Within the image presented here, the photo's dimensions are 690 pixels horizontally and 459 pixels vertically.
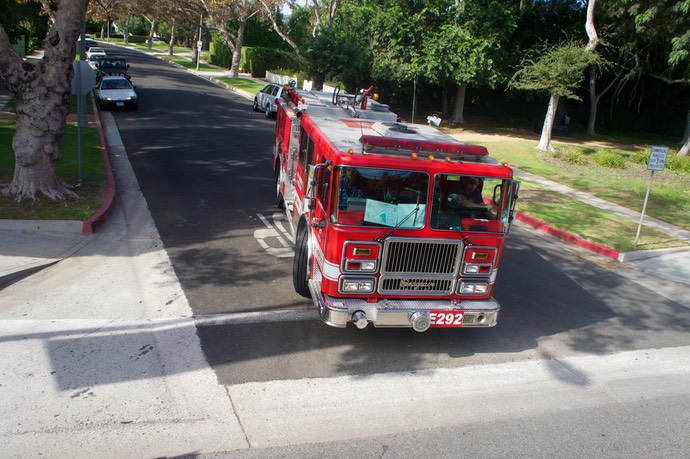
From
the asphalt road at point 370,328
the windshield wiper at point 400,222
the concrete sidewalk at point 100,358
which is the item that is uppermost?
the windshield wiper at point 400,222

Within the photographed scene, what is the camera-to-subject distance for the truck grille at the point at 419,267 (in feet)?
22.2

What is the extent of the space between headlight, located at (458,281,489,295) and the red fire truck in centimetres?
1

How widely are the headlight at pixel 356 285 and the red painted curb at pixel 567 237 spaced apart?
7.36m

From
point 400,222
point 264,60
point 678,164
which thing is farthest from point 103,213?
point 264,60

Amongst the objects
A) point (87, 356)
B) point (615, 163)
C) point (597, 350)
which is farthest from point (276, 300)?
point (615, 163)

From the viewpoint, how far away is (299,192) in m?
9.29

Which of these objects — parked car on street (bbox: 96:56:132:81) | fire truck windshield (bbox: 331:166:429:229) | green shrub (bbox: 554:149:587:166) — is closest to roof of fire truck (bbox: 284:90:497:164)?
fire truck windshield (bbox: 331:166:429:229)

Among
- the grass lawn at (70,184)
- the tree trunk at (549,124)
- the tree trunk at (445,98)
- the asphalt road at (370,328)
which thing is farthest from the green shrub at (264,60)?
the asphalt road at (370,328)

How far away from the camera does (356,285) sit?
6.72 m

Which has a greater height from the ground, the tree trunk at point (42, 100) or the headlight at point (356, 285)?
the tree trunk at point (42, 100)

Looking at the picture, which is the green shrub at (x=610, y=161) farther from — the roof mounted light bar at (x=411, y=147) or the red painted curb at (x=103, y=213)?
the red painted curb at (x=103, y=213)

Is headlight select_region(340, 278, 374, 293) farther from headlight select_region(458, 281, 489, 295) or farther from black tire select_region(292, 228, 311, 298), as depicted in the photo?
black tire select_region(292, 228, 311, 298)

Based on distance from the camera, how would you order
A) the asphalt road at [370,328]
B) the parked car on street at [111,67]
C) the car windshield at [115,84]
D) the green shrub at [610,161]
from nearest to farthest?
the asphalt road at [370,328] < the green shrub at [610,161] < the car windshield at [115,84] < the parked car on street at [111,67]

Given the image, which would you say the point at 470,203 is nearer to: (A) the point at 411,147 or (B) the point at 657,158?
(A) the point at 411,147
